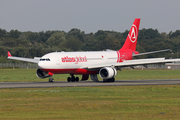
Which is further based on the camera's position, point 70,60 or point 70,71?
point 70,71

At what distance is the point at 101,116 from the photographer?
17.4 metres

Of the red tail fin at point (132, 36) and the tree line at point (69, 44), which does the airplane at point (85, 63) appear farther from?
the tree line at point (69, 44)

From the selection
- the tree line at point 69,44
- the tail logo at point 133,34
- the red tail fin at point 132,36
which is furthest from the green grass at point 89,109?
the tree line at point 69,44

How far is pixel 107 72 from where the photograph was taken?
145ft

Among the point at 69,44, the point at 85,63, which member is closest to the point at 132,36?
the point at 85,63

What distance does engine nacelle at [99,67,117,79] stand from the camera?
44.1 meters

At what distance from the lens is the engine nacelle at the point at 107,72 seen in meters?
44.1

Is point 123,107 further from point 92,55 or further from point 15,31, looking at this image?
point 15,31

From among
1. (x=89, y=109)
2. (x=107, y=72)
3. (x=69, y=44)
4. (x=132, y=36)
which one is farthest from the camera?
(x=69, y=44)

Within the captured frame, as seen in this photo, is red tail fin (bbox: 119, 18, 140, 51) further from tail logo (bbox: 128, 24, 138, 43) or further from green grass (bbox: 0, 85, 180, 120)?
green grass (bbox: 0, 85, 180, 120)

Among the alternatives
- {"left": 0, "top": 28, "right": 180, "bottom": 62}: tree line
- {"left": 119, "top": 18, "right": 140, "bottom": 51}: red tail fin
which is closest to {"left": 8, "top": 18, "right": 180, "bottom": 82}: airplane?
{"left": 119, "top": 18, "right": 140, "bottom": 51}: red tail fin

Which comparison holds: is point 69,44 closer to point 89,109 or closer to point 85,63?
point 85,63

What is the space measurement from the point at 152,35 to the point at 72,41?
57751 millimetres

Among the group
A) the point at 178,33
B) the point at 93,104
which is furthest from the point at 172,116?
the point at 178,33
